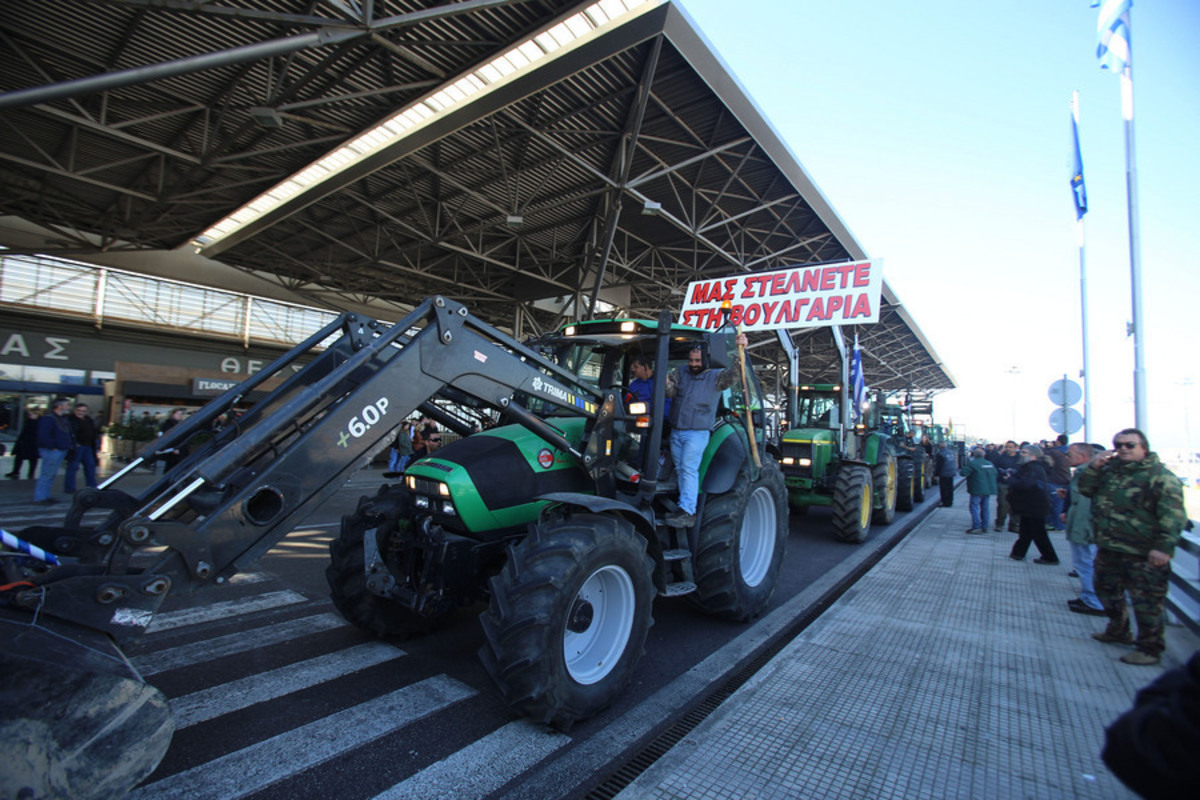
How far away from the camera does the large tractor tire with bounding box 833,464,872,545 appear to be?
8.53 meters

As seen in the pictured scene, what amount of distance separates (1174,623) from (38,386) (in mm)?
29098

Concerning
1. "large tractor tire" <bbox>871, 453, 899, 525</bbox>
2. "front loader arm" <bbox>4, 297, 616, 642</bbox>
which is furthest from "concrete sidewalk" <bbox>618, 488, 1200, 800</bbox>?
"large tractor tire" <bbox>871, 453, 899, 525</bbox>

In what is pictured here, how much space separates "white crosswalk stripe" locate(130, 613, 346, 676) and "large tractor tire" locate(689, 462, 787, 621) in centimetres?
300

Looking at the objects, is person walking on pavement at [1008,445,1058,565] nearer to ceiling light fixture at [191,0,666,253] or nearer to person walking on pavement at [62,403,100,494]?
ceiling light fixture at [191,0,666,253]

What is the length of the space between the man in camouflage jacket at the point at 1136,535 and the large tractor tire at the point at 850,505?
12.2 ft

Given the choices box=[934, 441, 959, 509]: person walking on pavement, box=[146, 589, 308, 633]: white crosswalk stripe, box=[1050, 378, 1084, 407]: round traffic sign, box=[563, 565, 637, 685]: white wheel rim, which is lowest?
box=[146, 589, 308, 633]: white crosswalk stripe

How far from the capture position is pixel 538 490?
3982 mm

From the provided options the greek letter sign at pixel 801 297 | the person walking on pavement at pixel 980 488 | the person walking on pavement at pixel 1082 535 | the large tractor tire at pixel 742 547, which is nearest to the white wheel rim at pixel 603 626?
the large tractor tire at pixel 742 547

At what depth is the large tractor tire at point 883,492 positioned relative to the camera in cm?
1027

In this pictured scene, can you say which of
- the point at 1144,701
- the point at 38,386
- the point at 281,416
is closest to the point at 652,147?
the point at 281,416

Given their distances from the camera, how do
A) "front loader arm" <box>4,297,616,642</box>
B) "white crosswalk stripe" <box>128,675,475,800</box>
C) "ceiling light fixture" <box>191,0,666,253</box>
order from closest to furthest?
"front loader arm" <box>4,297,616,642</box> < "white crosswalk stripe" <box>128,675,475,800</box> < "ceiling light fixture" <box>191,0,666,253</box>

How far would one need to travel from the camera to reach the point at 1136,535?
4410 mm

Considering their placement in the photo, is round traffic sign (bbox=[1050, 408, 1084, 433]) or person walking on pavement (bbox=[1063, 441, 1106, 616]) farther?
round traffic sign (bbox=[1050, 408, 1084, 433])

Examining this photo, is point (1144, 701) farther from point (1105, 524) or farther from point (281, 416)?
point (1105, 524)
